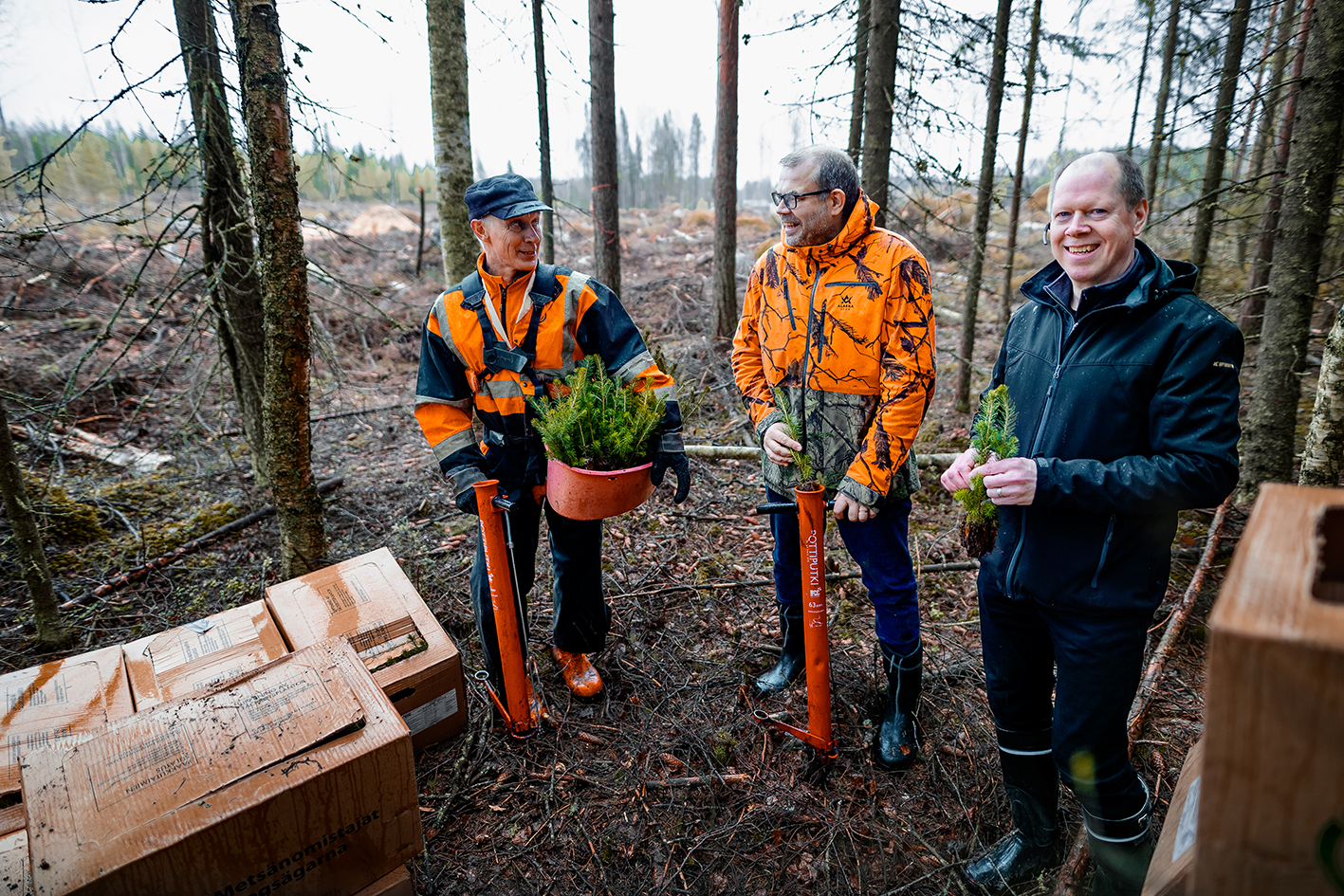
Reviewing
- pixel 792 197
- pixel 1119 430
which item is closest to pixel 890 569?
pixel 1119 430

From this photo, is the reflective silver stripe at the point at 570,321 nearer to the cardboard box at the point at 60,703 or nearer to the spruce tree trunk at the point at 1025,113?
the cardboard box at the point at 60,703

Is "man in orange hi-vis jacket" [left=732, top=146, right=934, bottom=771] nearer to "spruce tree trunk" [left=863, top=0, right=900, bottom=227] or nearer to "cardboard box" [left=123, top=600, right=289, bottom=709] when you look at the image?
"cardboard box" [left=123, top=600, right=289, bottom=709]

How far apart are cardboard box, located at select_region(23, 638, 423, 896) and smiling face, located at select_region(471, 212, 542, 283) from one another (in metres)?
1.76

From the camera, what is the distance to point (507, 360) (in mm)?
2814

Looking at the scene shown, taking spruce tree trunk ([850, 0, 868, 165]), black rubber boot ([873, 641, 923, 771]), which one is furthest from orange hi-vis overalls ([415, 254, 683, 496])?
spruce tree trunk ([850, 0, 868, 165])

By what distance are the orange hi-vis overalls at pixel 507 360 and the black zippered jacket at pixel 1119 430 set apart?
1521 mm

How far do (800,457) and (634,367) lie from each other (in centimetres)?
92

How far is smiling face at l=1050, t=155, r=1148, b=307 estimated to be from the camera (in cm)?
176

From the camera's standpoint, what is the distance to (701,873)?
97.7 inches

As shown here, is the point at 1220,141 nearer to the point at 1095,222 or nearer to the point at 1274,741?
the point at 1095,222

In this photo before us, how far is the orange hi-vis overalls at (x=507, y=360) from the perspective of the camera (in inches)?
111

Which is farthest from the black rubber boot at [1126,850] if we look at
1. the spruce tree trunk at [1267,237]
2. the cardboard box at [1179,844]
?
the spruce tree trunk at [1267,237]

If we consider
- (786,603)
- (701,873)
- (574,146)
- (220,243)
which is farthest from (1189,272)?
(574,146)

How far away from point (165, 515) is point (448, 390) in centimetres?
392
